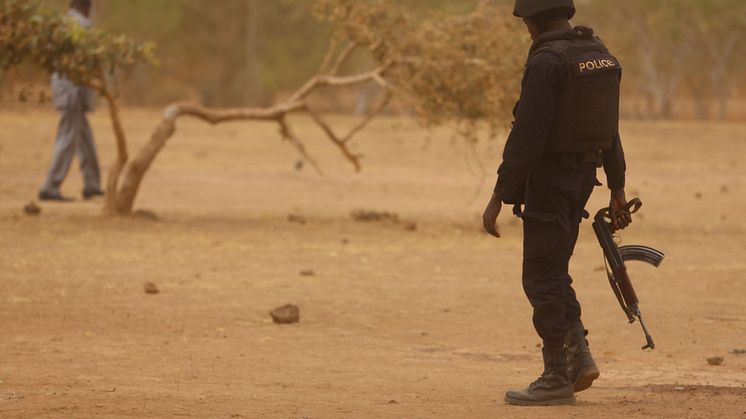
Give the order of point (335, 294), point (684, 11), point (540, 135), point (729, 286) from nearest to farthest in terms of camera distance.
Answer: point (540, 135), point (335, 294), point (729, 286), point (684, 11)

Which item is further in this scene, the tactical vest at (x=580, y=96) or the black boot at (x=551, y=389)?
the black boot at (x=551, y=389)

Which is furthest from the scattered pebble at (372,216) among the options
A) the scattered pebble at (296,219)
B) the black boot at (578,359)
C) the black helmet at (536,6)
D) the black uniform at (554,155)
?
the black helmet at (536,6)

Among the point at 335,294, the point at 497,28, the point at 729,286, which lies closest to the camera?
the point at 335,294

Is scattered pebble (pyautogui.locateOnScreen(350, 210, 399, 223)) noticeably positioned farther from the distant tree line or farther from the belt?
the distant tree line

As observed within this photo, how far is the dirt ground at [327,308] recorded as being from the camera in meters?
6.41

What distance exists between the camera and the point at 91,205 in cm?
1507

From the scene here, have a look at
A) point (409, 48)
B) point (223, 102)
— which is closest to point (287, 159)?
point (409, 48)

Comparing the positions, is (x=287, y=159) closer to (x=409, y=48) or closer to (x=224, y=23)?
(x=409, y=48)

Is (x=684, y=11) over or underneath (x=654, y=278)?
over

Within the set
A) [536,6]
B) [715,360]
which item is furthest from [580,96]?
[715,360]

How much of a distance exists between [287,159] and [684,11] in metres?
30.8

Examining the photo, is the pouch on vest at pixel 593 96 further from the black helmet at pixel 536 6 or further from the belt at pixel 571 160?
the black helmet at pixel 536 6

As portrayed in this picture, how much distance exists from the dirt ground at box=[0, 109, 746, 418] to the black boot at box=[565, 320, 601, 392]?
21 centimetres

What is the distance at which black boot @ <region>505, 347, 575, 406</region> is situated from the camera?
20.2 ft
